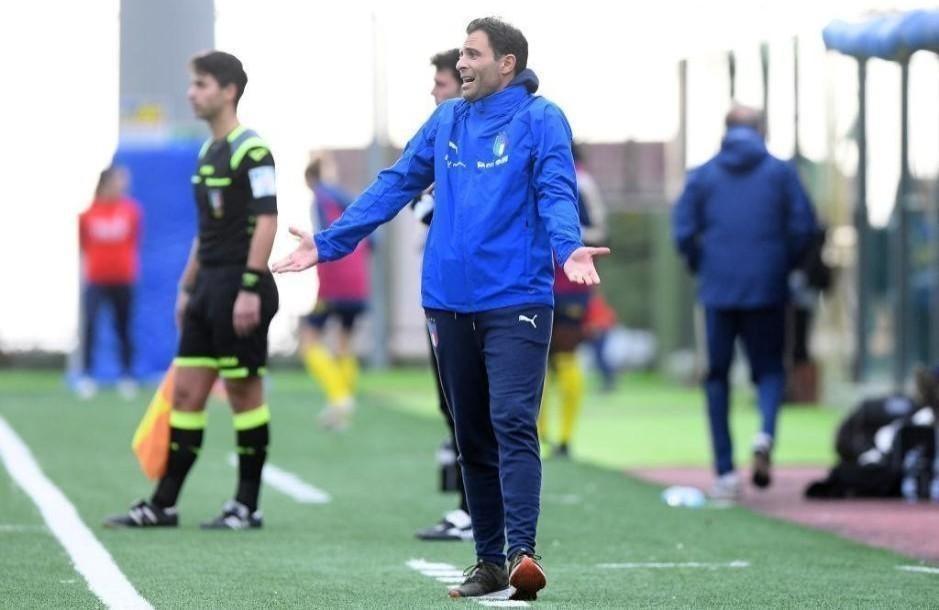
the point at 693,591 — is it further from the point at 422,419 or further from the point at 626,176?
the point at 626,176

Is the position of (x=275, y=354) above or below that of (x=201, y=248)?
below

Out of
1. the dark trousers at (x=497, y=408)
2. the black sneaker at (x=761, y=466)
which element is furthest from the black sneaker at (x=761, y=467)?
the dark trousers at (x=497, y=408)

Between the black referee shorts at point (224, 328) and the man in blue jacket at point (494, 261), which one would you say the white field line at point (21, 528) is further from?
the man in blue jacket at point (494, 261)

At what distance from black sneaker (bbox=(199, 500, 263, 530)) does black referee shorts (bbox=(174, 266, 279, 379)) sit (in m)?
0.57

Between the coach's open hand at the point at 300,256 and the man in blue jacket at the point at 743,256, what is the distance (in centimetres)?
514

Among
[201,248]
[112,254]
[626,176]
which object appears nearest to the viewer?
[201,248]

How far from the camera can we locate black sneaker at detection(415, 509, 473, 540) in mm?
10133

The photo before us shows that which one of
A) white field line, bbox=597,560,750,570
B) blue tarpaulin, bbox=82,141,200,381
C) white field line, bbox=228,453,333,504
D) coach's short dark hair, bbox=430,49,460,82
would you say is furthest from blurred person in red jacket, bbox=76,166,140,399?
white field line, bbox=597,560,750,570

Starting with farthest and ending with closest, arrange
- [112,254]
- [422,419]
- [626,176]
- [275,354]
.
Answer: [626,176] < [275,354] < [112,254] < [422,419]

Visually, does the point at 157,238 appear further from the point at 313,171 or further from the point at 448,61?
the point at 448,61

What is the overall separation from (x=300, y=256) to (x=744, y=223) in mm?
5322

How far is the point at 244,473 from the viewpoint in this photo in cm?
1052

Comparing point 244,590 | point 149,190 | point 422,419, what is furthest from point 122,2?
point 244,590

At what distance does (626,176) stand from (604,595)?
98.9 ft
